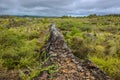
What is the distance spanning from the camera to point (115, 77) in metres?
9.68

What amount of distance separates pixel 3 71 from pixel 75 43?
7.03 m

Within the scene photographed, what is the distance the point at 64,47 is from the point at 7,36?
480cm

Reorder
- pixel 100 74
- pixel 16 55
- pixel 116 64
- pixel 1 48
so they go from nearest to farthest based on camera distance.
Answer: pixel 100 74 < pixel 116 64 < pixel 16 55 < pixel 1 48

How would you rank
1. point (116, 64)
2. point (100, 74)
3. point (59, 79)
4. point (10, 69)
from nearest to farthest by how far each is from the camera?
point (59, 79) < point (100, 74) < point (116, 64) < point (10, 69)

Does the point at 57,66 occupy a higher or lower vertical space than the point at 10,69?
higher

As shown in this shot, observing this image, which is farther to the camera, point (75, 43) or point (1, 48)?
point (75, 43)

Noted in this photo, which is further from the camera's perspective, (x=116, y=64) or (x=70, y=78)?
(x=116, y=64)

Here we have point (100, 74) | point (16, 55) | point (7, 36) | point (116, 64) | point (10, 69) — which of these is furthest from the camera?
point (7, 36)

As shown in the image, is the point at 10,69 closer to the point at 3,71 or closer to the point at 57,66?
A: the point at 3,71

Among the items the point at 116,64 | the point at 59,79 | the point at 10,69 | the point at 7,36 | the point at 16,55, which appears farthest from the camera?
the point at 7,36

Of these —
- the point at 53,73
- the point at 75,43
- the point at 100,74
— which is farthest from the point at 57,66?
the point at 75,43

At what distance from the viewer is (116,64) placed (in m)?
10.8

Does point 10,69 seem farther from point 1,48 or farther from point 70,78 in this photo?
point 70,78

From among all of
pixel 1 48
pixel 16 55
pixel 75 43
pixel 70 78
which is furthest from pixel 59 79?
pixel 75 43
